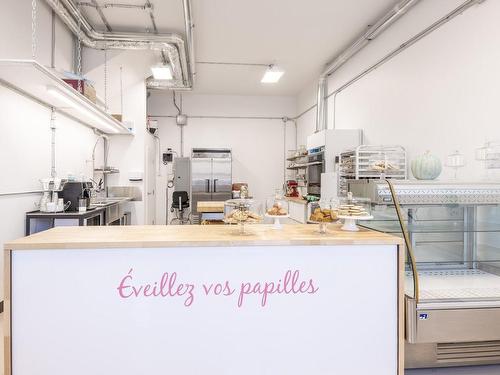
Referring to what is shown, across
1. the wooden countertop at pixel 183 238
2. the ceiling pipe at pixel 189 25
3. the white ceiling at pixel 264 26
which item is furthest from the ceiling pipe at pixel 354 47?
the wooden countertop at pixel 183 238

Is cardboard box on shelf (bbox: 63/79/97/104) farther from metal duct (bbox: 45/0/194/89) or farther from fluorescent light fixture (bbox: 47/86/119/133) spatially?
A: metal duct (bbox: 45/0/194/89)

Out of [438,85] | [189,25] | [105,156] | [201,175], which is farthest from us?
[201,175]

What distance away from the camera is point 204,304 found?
→ 1.93m

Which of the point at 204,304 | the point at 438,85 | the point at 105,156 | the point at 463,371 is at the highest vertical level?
the point at 438,85

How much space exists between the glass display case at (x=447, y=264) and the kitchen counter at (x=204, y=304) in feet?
0.68

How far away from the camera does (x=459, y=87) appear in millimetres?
3305

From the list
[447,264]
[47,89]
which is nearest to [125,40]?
[47,89]

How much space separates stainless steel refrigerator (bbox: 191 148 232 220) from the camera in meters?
8.25

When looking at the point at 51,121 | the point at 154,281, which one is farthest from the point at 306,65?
the point at 154,281

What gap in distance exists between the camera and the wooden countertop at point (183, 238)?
1870 millimetres

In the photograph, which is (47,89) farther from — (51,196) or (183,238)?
(183,238)

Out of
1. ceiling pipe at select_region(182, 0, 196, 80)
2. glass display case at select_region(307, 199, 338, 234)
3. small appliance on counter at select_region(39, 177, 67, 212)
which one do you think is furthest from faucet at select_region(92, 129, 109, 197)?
glass display case at select_region(307, 199, 338, 234)

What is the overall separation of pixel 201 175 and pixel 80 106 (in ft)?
14.0

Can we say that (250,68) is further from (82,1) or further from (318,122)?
(82,1)
